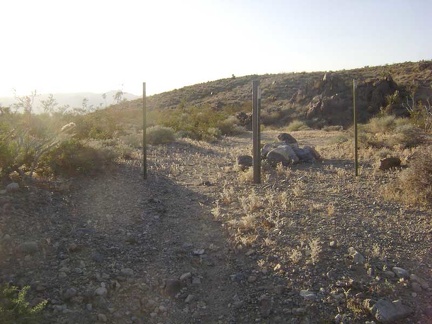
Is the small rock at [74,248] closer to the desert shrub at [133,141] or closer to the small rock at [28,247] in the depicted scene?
the small rock at [28,247]

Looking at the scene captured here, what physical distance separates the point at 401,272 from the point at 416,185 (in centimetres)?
262

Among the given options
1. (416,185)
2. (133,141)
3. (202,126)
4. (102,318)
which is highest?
(202,126)

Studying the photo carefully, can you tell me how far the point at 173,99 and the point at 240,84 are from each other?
8356 mm

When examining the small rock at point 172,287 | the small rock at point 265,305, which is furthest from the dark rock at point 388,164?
the small rock at point 172,287

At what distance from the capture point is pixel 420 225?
5.60 metres

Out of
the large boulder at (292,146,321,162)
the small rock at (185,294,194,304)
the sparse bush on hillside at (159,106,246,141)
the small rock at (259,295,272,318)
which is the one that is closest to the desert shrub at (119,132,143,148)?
the sparse bush on hillside at (159,106,246,141)

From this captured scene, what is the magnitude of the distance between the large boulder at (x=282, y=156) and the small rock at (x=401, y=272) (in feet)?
17.3

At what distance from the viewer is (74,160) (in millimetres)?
7695

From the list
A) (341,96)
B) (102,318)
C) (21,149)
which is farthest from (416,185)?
(341,96)

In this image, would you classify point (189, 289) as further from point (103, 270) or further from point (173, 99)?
point (173, 99)

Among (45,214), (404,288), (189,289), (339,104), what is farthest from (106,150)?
(339,104)

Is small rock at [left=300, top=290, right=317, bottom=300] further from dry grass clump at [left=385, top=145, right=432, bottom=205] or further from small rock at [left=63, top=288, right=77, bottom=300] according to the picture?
dry grass clump at [left=385, top=145, right=432, bottom=205]

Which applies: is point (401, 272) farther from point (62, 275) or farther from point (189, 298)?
point (62, 275)

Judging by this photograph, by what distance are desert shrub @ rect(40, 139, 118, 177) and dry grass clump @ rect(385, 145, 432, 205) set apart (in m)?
5.20
